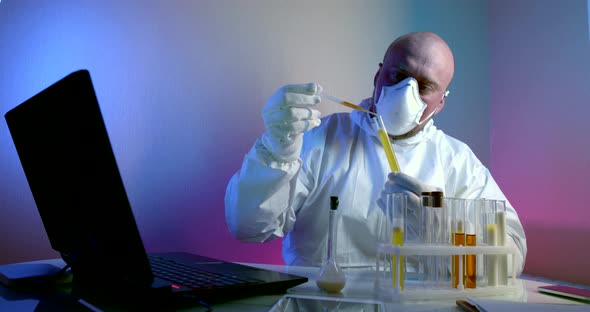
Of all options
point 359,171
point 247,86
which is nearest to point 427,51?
point 359,171

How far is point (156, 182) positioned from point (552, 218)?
54.6 inches

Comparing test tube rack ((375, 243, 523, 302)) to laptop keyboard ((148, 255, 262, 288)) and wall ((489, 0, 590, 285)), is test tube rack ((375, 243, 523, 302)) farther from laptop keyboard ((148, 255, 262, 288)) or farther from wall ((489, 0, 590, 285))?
wall ((489, 0, 590, 285))

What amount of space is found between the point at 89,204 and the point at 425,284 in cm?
60

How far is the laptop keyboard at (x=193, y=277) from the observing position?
777 millimetres

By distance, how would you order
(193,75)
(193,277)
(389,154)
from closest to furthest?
1. (193,277)
2. (389,154)
3. (193,75)

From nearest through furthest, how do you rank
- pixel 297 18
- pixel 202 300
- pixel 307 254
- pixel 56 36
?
pixel 202 300
pixel 56 36
pixel 307 254
pixel 297 18

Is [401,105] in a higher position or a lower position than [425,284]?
higher

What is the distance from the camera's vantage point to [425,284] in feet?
2.91

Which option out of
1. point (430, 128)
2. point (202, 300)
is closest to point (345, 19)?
point (430, 128)

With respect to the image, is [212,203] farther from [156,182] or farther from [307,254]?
[307,254]

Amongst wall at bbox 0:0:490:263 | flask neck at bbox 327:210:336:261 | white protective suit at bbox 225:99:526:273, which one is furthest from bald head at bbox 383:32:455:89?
flask neck at bbox 327:210:336:261

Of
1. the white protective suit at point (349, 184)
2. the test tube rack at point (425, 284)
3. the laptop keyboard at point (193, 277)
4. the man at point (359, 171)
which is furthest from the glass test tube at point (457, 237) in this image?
the white protective suit at point (349, 184)

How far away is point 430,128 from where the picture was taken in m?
1.68

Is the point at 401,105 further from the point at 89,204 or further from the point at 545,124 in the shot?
the point at 89,204
